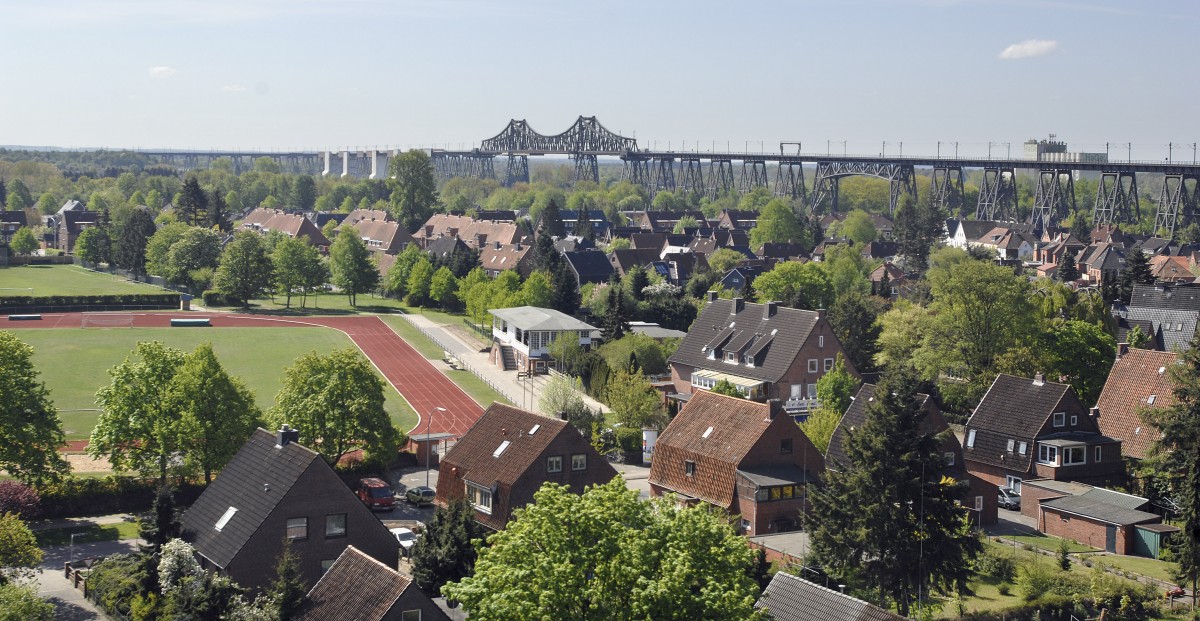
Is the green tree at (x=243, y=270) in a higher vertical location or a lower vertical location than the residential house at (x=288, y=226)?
lower

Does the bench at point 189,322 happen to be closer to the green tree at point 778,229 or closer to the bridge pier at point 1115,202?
the green tree at point 778,229

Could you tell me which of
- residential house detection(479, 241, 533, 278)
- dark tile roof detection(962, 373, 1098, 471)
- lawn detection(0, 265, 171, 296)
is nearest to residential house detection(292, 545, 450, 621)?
dark tile roof detection(962, 373, 1098, 471)

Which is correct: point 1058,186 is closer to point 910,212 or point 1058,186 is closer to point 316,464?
point 910,212

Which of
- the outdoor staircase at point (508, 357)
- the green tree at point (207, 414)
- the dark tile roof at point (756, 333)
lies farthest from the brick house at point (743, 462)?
the outdoor staircase at point (508, 357)

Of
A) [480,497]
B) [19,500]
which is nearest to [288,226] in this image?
[19,500]

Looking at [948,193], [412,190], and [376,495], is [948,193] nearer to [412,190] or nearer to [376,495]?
[412,190]

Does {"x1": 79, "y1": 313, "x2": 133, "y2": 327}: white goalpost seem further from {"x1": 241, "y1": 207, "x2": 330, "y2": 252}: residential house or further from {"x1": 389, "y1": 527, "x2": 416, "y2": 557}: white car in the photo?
{"x1": 389, "y1": 527, "x2": 416, "y2": 557}: white car

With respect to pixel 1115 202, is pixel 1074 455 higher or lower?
lower
